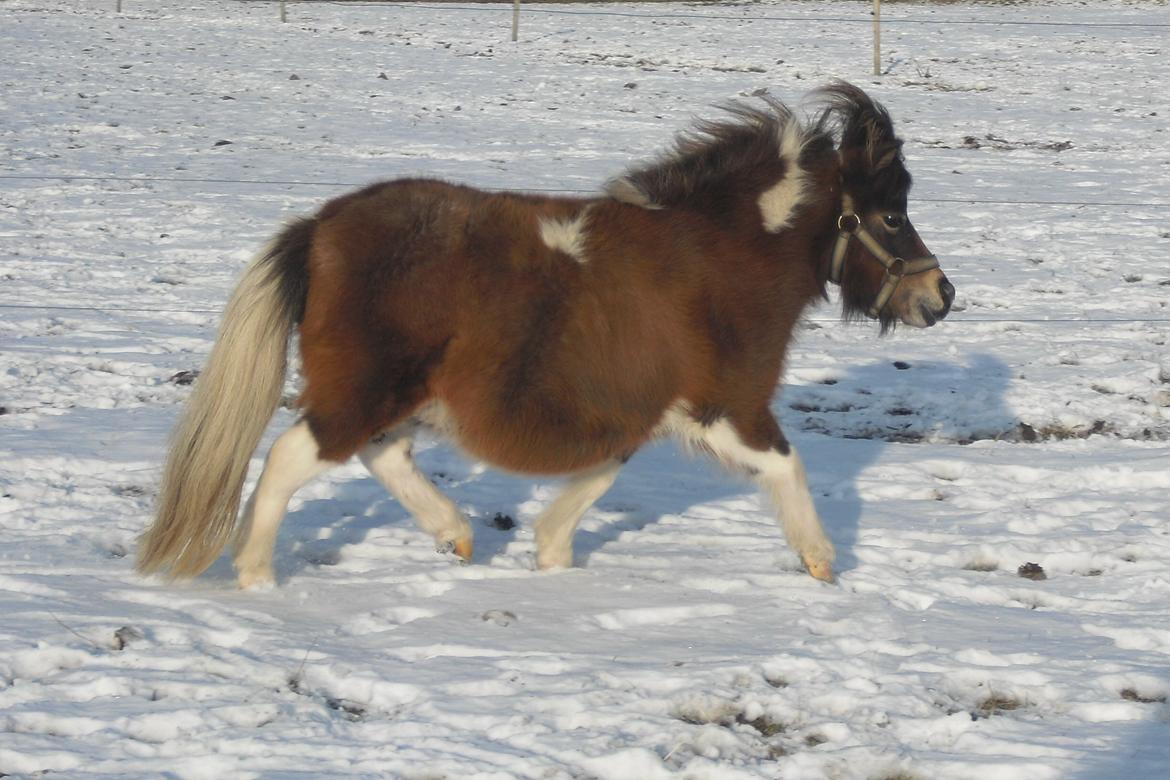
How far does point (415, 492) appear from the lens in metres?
4.90

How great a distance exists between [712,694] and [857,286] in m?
1.93

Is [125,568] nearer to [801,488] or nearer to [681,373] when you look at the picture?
[681,373]

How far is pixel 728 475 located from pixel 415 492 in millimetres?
1173

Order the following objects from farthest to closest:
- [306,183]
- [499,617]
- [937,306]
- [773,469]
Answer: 1. [306,183]
2. [937,306]
3. [773,469]
4. [499,617]

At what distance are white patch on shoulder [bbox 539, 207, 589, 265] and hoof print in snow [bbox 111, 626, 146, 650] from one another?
1800mm

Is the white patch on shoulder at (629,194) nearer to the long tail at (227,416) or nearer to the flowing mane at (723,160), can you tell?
the flowing mane at (723,160)

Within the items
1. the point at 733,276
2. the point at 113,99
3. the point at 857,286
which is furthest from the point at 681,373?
the point at 113,99

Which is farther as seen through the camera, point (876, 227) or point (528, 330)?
point (876, 227)

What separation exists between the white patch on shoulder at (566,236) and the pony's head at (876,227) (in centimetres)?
105

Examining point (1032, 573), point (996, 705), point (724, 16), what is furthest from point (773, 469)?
point (724, 16)

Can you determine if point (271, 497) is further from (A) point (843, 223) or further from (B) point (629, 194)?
(A) point (843, 223)

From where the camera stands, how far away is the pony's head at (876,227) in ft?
16.1

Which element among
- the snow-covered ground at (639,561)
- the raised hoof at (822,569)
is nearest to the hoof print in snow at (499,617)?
the snow-covered ground at (639,561)

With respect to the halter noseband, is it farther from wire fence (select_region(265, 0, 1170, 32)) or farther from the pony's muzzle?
wire fence (select_region(265, 0, 1170, 32))
